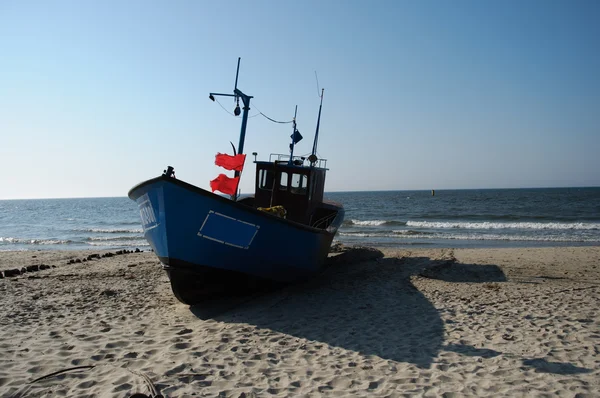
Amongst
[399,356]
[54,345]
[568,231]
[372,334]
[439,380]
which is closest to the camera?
[439,380]

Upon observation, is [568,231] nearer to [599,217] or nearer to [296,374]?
[599,217]

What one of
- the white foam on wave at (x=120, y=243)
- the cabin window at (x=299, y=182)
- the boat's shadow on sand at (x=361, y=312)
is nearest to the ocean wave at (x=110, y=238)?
the white foam on wave at (x=120, y=243)

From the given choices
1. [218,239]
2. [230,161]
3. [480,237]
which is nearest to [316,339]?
[218,239]

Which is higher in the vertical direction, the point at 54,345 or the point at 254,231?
the point at 254,231

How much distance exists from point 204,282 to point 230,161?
288 centimetres

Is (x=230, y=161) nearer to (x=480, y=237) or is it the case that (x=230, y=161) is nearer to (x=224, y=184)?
(x=224, y=184)

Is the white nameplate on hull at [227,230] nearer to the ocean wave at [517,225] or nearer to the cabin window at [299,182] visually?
the cabin window at [299,182]

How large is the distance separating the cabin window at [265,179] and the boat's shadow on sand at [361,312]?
2.81 m

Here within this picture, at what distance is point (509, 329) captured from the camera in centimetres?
588

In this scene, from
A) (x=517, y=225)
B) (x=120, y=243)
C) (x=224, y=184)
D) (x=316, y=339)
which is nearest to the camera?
(x=316, y=339)

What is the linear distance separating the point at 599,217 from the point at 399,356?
3591cm

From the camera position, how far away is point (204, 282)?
7.27 metres

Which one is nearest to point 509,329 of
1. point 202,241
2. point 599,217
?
point 202,241

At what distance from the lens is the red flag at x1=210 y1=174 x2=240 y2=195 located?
871 cm
